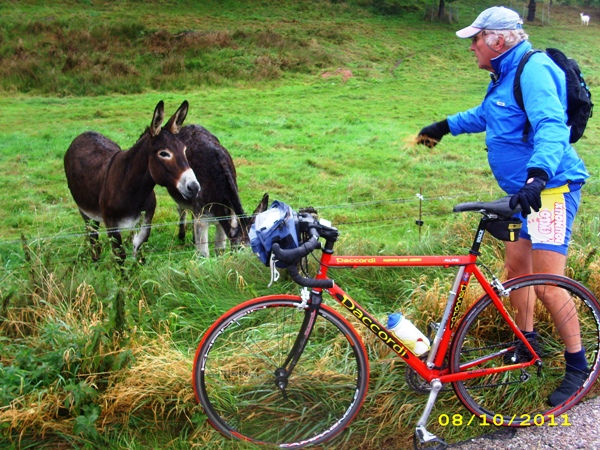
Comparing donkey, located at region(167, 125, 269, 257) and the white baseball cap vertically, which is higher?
the white baseball cap

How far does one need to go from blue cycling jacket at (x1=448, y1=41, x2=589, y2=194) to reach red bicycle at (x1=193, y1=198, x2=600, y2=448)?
1.26 ft

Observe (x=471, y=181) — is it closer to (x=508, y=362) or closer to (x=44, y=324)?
(x=508, y=362)

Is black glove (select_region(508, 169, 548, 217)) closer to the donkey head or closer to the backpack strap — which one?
the backpack strap

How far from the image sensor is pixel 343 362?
3670mm

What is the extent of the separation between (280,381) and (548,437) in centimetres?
155

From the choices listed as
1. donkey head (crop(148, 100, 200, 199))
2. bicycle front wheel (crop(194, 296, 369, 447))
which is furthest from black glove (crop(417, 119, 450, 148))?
donkey head (crop(148, 100, 200, 199))

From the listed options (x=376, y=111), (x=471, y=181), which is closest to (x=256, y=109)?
(x=376, y=111)

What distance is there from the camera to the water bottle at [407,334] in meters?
3.24

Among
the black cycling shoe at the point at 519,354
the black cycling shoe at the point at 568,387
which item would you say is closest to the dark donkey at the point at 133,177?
the black cycling shoe at the point at 519,354

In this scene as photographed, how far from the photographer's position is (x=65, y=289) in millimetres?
4227

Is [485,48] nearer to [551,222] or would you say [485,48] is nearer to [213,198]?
[551,222]

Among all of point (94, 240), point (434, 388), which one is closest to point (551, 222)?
point (434, 388)
